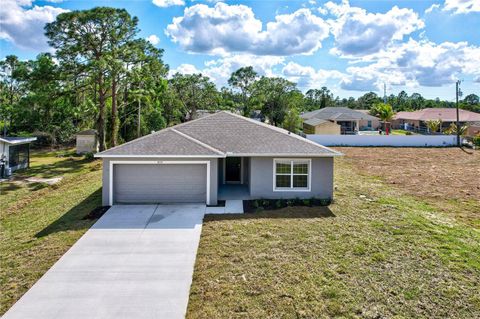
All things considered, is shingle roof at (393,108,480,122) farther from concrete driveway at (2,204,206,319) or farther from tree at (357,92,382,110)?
concrete driveway at (2,204,206,319)

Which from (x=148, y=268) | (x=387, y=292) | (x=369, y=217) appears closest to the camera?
(x=387, y=292)

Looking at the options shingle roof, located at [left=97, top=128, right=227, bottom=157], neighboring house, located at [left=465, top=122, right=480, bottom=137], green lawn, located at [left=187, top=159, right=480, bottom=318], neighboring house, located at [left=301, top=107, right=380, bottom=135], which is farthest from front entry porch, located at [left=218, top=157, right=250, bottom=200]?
neighboring house, located at [left=465, top=122, right=480, bottom=137]

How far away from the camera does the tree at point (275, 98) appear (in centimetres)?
4959

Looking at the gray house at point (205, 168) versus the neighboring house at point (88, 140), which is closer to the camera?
the gray house at point (205, 168)

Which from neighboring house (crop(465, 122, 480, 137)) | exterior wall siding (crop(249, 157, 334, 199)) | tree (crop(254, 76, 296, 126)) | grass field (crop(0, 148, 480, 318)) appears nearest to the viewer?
grass field (crop(0, 148, 480, 318))

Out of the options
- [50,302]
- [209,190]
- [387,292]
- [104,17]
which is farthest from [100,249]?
[104,17]

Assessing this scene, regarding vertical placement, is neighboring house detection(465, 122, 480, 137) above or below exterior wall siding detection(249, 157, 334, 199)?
above

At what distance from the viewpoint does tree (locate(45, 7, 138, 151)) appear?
26.3 metres

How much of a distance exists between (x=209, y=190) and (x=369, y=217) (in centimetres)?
619

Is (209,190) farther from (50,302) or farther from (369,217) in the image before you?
(50,302)

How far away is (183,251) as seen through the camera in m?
9.32

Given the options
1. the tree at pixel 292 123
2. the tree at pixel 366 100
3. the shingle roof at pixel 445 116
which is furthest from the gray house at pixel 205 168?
the tree at pixel 366 100

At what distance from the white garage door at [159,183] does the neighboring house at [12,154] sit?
11.3 m

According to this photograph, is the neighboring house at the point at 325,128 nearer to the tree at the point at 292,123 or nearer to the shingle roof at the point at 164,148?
the tree at the point at 292,123
